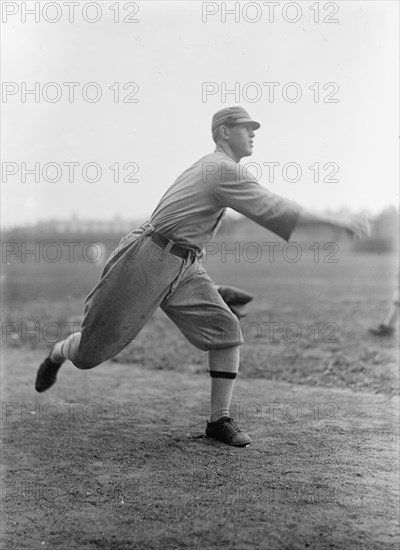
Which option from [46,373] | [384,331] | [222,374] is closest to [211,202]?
[222,374]

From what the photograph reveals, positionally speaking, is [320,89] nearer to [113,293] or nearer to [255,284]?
[113,293]

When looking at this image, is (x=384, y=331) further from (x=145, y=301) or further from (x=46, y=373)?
(x=145, y=301)

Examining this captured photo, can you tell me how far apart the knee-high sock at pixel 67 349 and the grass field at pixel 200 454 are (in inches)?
19.7

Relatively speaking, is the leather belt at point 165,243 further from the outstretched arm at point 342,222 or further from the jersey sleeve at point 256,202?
the outstretched arm at point 342,222

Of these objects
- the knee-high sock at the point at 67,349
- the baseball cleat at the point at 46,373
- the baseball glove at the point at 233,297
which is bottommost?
the baseball cleat at the point at 46,373

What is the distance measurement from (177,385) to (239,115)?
3.01 meters

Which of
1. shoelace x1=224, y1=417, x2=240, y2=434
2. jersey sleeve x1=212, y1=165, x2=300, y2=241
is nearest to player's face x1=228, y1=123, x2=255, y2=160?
jersey sleeve x1=212, y1=165, x2=300, y2=241

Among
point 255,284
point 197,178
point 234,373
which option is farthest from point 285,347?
point 255,284

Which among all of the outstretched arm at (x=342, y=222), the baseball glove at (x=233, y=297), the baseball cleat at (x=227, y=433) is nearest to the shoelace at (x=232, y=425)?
the baseball cleat at (x=227, y=433)

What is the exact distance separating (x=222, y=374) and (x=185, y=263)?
753 mm

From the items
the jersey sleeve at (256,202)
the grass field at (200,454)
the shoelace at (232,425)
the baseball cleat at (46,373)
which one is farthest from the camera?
the baseball cleat at (46,373)

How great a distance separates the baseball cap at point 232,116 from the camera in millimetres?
3994

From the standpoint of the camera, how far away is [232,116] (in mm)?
3996

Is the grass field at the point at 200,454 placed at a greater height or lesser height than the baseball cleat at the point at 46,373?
lesser
